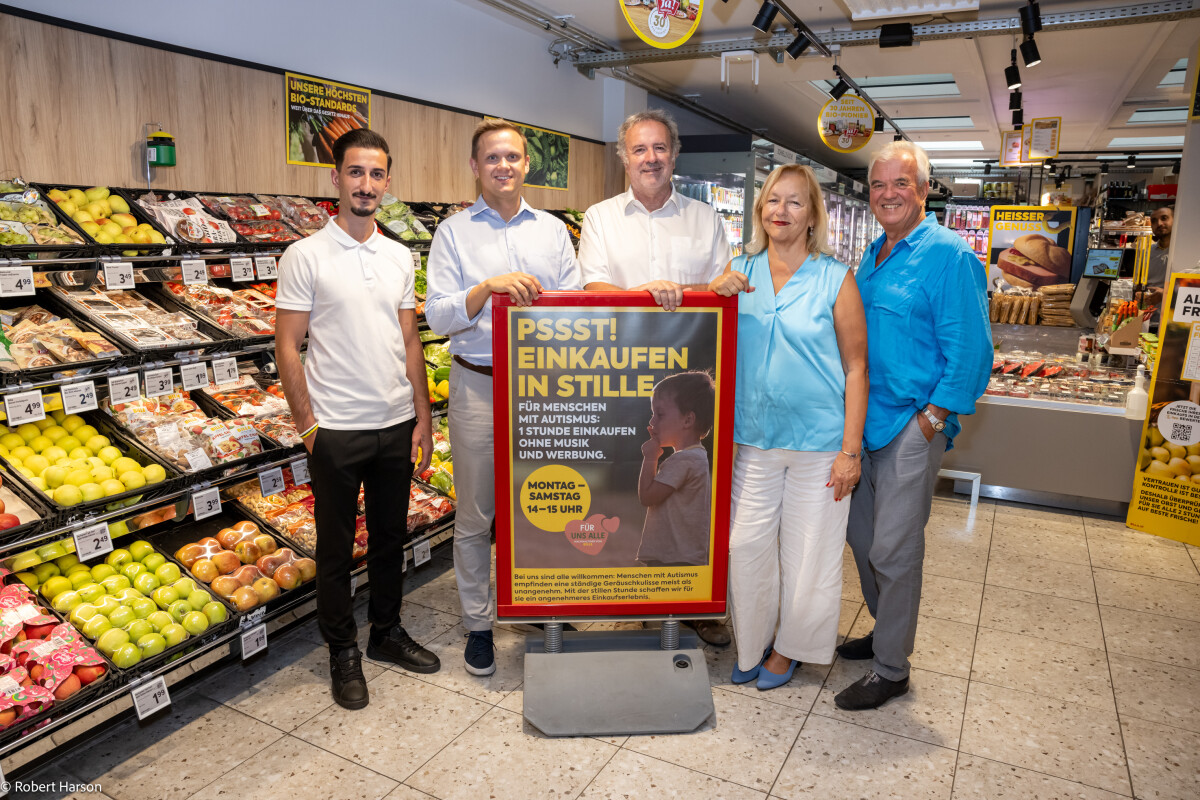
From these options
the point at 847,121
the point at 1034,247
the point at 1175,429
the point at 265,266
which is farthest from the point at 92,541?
the point at 1034,247

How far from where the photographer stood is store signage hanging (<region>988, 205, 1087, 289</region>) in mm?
8680

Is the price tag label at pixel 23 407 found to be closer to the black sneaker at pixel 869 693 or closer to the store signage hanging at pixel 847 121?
the black sneaker at pixel 869 693

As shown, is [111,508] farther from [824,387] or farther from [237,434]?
[824,387]

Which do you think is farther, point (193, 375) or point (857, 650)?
point (857, 650)

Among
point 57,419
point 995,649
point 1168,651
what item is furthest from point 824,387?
point 57,419

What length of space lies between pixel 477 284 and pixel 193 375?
1.24m

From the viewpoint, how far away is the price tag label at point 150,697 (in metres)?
2.45

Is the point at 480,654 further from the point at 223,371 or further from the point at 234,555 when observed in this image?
the point at 223,371

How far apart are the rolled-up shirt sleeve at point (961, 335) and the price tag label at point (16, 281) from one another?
121 inches

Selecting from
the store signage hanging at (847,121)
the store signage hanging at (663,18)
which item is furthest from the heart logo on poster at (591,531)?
the store signage hanging at (847,121)

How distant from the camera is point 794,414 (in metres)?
2.66

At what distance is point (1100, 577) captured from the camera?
13.1 ft

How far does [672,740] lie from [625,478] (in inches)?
35.1

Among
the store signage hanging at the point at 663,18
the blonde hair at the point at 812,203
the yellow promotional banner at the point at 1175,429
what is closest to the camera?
the blonde hair at the point at 812,203
